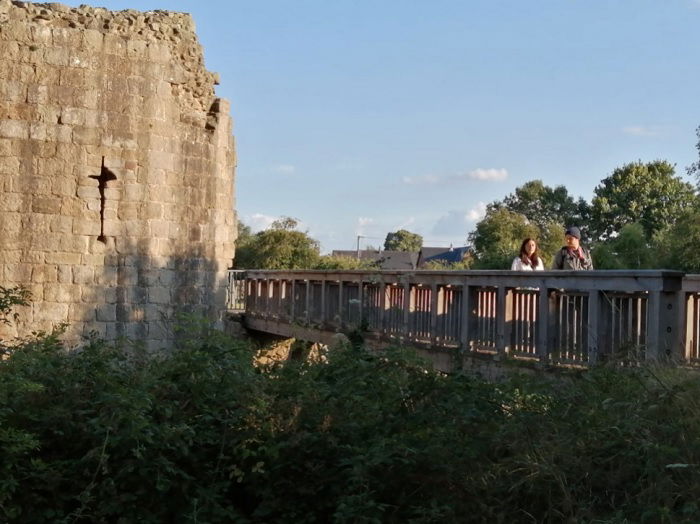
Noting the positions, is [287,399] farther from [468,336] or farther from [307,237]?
[307,237]

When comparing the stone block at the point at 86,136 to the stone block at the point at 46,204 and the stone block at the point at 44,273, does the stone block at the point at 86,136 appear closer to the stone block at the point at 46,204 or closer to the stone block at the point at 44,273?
the stone block at the point at 46,204

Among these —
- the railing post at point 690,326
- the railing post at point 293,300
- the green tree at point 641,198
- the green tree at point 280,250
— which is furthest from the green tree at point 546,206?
the railing post at point 690,326

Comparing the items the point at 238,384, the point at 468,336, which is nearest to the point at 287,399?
the point at 238,384

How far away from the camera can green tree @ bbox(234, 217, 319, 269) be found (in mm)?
52625

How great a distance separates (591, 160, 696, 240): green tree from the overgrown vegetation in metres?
52.8

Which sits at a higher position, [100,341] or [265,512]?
[100,341]

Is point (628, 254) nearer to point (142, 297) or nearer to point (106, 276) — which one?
point (142, 297)

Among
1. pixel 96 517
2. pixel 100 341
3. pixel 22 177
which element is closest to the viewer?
pixel 96 517

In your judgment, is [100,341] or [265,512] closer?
[265,512]

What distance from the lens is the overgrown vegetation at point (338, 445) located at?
6.18 m

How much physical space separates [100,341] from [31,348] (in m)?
0.66

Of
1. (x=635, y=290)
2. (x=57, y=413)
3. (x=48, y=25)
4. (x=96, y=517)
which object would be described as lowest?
(x=96, y=517)

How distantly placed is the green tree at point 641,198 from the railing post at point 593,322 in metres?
50.0

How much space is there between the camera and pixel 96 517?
645 cm
